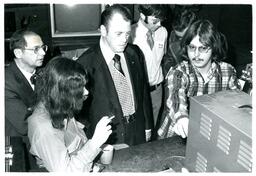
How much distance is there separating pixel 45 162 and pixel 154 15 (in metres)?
1.96

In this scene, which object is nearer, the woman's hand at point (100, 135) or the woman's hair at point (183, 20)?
the woman's hand at point (100, 135)

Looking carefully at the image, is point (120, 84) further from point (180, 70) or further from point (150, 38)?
point (150, 38)

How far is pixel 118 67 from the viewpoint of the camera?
2.47 metres

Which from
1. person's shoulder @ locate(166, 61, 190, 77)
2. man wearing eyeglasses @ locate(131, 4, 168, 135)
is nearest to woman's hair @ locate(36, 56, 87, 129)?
person's shoulder @ locate(166, 61, 190, 77)

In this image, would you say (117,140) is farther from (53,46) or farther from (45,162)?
(53,46)

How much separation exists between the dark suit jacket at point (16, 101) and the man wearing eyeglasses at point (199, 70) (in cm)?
97

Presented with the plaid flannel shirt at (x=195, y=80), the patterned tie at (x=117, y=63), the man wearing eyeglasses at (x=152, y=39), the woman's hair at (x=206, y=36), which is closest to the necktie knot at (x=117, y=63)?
the patterned tie at (x=117, y=63)

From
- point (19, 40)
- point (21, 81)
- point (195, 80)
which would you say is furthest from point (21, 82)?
point (195, 80)

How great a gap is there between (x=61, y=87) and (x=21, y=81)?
0.68 m

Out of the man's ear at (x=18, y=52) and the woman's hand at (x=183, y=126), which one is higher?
the man's ear at (x=18, y=52)

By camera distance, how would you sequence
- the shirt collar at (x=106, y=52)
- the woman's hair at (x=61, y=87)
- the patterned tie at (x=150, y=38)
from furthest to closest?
the patterned tie at (x=150, y=38)
the shirt collar at (x=106, y=52)
the woman's hair at (x=61, y=87)

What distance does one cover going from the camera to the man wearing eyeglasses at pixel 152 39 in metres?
3.16

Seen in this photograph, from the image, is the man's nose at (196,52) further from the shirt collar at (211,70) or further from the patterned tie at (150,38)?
the patterned tie at (150,38)

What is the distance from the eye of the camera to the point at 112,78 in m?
2.43
